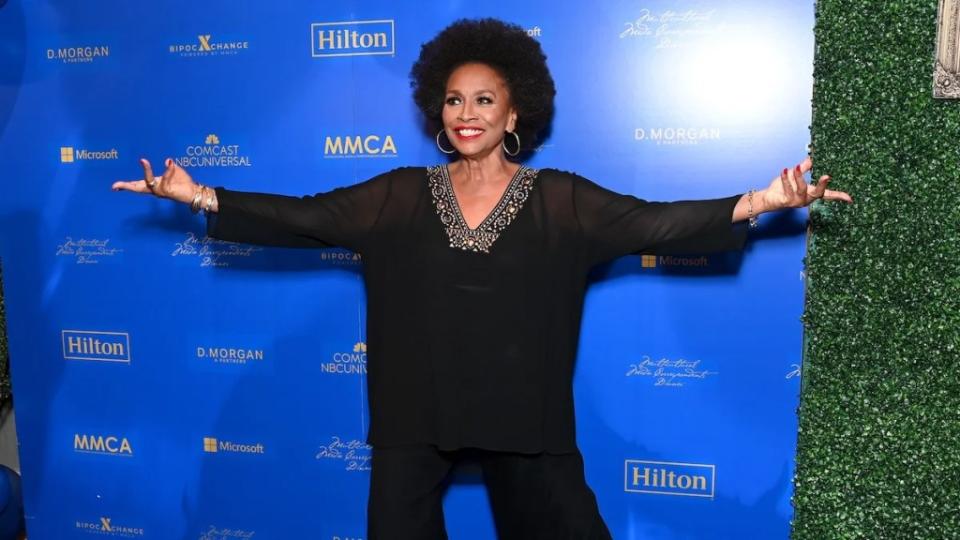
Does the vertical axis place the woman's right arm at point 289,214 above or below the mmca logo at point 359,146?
below

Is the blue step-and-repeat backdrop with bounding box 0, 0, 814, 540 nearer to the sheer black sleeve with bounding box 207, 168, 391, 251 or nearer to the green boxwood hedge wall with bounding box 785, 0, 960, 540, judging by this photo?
the green boxwood hedge wall with bounding box 785, 0, 960, 540

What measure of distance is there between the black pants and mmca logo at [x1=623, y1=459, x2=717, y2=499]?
50cm

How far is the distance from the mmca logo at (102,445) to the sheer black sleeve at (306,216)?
140cm

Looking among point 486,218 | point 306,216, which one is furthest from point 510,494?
point 306,216

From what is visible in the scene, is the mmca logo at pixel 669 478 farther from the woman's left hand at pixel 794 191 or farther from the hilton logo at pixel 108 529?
the hilton logo at pixel 108 529

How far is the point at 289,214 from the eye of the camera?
222 centimetres

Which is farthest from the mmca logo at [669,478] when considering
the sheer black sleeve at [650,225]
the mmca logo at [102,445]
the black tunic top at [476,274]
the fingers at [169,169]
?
the mmca logo at [102,445]

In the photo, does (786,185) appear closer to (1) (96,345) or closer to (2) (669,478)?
(2) (669,478)

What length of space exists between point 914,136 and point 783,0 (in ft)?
2.00

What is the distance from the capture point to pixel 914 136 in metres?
2.43

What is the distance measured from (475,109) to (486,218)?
322mm

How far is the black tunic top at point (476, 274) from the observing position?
2115mm

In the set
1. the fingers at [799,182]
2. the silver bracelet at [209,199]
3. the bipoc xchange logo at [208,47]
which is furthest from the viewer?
the bipoc xchange logo at [208,47]

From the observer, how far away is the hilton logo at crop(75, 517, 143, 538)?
10.3 feet
